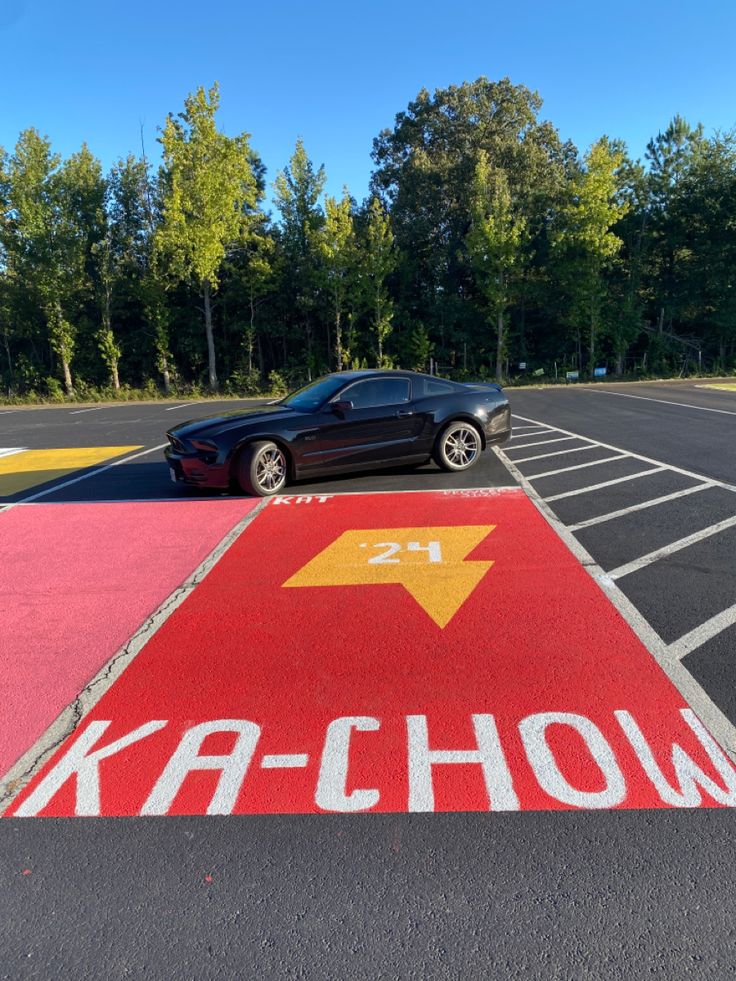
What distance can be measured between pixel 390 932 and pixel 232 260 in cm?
3427

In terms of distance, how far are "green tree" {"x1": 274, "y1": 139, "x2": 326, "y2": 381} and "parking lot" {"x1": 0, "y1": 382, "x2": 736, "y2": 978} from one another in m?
27.9

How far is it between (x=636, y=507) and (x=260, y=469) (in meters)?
4.24

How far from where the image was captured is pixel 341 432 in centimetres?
820

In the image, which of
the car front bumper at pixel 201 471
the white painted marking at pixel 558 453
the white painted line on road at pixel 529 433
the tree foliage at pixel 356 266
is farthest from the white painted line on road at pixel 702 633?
the tree foliage at pixel 356 266

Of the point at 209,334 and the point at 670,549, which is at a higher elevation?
the point at 209,334

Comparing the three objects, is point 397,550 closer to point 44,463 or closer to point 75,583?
point 75,583

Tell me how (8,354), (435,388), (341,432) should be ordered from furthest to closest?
(8,354)
(435,388)
(341,432)

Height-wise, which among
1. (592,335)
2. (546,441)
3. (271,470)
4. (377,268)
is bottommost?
(546,441)

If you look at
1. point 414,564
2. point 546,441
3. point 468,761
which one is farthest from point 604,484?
point 468,761

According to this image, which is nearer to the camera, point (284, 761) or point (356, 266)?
point (284, 761)

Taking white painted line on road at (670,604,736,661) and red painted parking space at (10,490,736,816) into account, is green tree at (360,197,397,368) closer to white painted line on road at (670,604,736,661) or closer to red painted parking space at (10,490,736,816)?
red painted parking space at (10,490,736,816)

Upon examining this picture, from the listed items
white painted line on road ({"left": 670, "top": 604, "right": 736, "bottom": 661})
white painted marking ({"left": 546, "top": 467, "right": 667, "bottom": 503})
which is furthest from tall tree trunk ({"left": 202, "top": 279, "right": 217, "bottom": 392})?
white painted line on road ({"left": 670, "top": 604, "right": 736, "bottom": 661})

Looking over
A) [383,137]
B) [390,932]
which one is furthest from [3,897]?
[383,137]

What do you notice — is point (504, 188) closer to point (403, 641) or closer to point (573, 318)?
point (573, 318)
